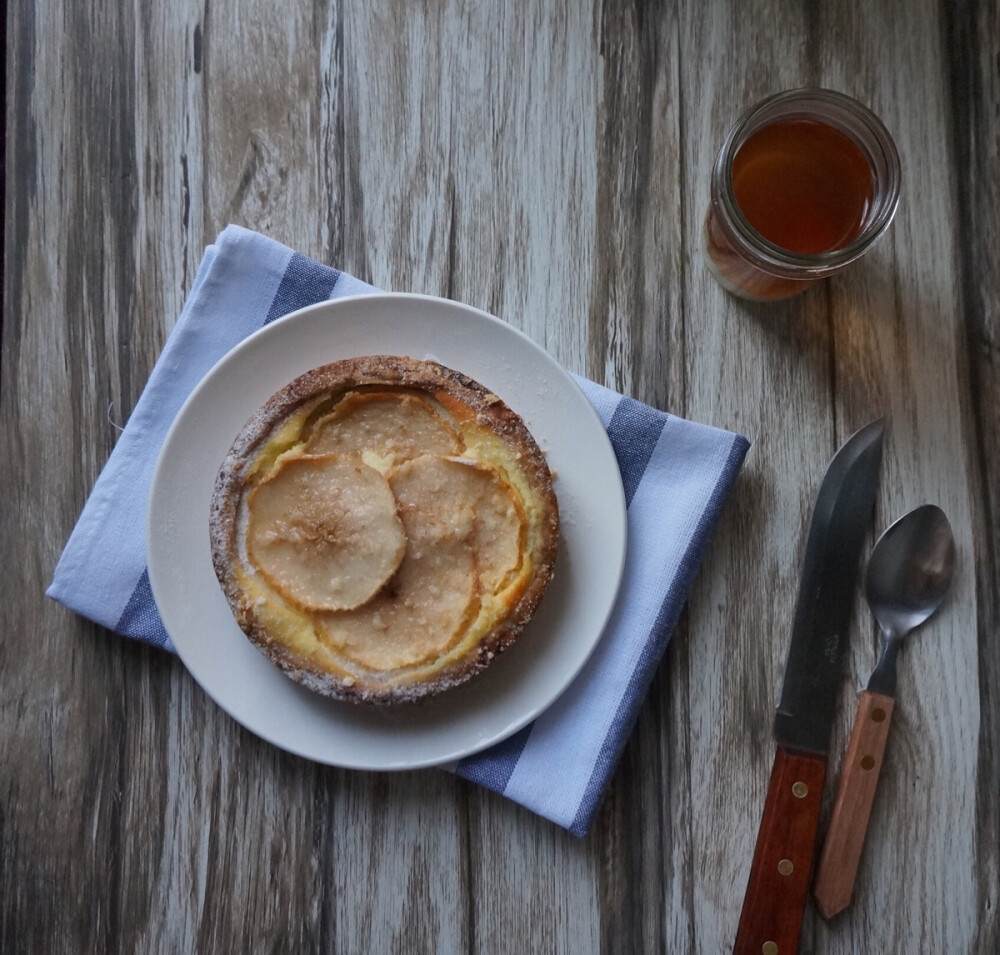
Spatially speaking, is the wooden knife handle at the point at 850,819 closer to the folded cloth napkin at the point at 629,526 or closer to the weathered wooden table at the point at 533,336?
the weathered wooden table at the point at 533,336

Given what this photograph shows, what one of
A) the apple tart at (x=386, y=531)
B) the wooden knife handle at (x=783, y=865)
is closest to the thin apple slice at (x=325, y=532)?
the apple tart at (x=386, y=531)

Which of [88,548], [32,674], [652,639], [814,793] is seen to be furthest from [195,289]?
[814,793]

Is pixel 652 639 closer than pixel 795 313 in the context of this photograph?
Yes

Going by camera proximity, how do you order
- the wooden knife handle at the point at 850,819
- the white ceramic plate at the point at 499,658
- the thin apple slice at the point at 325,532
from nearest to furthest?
the thin apple slice at the point at 325,532 → the white ceramic plate at the point at 499,658 → the wooden knife handle at the point at 850,819

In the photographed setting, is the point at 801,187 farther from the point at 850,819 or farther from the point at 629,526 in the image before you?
the point at 850,819

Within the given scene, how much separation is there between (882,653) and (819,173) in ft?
3.59

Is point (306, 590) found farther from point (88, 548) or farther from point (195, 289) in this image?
point (195, 289)

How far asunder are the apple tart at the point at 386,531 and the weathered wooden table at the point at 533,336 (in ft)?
1.18

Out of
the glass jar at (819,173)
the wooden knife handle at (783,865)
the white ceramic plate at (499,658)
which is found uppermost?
the glass jar at (819,173)

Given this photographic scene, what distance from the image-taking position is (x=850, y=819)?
197 cm

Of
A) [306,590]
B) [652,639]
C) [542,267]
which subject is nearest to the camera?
[306,590]

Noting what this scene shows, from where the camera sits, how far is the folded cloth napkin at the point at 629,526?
1940mm

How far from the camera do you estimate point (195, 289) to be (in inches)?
78.2

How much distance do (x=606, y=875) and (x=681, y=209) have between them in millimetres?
1562
